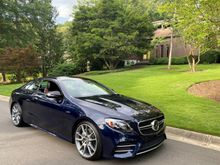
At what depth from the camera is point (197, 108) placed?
314 inches

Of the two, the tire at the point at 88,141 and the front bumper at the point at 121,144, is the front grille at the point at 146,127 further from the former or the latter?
the tire at the point at 88,141

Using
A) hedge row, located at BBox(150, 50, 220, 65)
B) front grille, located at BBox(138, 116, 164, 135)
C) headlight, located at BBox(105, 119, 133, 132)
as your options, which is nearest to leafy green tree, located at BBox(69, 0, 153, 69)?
hedge row, located at BBox(150, 50, 220, 65)

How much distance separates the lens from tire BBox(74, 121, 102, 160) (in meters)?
4.28

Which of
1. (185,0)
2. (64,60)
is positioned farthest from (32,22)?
(185,0)

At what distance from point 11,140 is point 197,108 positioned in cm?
558

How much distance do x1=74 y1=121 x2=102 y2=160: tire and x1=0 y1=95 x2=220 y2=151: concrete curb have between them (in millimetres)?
2097

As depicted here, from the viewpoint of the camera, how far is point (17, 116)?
673 cm

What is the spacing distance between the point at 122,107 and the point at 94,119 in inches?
23.5

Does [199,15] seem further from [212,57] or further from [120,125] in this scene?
[212,57]

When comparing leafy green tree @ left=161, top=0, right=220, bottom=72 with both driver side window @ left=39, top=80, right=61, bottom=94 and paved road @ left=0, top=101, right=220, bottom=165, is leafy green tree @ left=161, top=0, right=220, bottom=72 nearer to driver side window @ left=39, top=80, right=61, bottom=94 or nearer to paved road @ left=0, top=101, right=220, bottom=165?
paved road @ left=0, top=101, right=220, bottom=165

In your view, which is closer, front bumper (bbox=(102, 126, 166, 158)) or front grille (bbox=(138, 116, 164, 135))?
front bumper (bbox=(102, 126, 166, 158))

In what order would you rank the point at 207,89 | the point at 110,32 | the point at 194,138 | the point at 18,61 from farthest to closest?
the point at 110,32, the point at 18,61, the point at 207,89, the point at 194,138

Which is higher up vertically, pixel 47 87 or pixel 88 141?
pixel 47 87

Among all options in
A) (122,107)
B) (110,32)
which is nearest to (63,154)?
(122,107)
